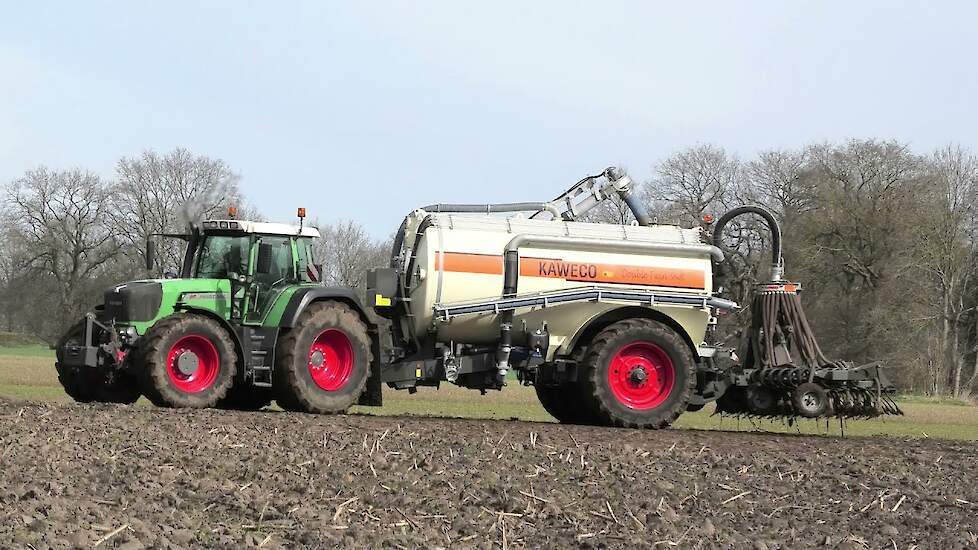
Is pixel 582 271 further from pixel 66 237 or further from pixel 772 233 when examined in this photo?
pixel 66 237

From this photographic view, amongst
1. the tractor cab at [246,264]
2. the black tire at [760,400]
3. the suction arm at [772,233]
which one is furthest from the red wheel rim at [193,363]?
the suction arm at [772,233]

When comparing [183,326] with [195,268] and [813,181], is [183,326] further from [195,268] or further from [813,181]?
[813,181]

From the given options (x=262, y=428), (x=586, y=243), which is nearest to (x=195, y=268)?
(x=262, y=428)

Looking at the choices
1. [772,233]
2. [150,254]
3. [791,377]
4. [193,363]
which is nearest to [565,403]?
[791,377]

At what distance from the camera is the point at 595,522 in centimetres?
810

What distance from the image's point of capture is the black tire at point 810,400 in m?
14.9

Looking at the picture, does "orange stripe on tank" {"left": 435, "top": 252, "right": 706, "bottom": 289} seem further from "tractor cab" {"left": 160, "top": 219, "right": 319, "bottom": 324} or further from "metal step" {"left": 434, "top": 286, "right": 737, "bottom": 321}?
"tractor cab" {"left": 160, "top": 219, "right": 319, "bottom": 324}

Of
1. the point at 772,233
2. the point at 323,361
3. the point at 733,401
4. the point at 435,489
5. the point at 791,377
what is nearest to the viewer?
the point at 435,489

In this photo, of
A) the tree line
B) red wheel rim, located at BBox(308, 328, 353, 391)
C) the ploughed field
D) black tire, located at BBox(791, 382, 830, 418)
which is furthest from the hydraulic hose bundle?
the tree line

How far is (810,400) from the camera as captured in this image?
Result: 14930 millimetres

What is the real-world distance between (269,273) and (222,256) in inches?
27.6

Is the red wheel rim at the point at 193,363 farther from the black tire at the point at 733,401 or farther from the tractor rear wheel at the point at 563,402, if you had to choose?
the black tire at the point at 733,401

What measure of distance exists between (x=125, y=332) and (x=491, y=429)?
4.60m

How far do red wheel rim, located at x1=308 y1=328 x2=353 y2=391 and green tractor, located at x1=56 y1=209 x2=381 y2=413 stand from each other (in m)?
0.01
